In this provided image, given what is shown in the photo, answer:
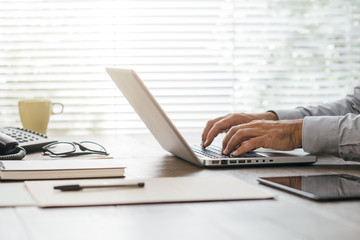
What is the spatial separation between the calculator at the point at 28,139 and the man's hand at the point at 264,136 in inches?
21.2

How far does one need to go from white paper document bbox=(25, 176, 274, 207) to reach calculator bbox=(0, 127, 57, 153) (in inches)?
20.5

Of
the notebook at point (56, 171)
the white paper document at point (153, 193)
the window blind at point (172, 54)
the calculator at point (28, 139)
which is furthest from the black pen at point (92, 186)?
the window blind at point (172, 54)

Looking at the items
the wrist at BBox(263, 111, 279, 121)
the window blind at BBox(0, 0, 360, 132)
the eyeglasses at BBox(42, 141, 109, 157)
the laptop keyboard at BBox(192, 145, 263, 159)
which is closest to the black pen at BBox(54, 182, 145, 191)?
the laptop keyboard at BBox(192, 145, 263, 159)

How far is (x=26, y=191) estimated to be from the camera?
39.0 inches

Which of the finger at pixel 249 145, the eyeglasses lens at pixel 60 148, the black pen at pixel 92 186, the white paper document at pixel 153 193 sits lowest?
the eyeglasses lens at pixel 60 148

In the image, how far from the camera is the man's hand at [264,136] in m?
1.32

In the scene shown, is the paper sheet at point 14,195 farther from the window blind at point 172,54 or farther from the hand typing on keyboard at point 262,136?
the window blind at point 172,54

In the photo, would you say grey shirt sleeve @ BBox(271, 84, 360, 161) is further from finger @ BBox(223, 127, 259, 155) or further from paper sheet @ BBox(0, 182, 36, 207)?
paper sheet @ BBox(0, 182, 36, 207)

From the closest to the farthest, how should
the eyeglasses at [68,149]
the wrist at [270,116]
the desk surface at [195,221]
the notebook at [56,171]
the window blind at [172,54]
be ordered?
1. the desk surface at [195,221]
2. the notebook at [56,171]
3. the eyeglasses at [68,149]
4. the wrist at [270,116]
5. the window blind at [172,54]

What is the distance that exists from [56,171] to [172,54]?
1.72 m

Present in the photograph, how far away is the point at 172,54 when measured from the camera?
2.78 m

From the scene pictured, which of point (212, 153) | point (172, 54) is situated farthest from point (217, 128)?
point (172, 54)

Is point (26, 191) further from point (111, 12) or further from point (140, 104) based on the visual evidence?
point (111, 12)

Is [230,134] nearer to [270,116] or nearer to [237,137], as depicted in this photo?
[237,137]
